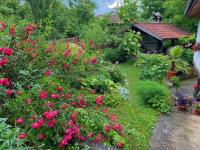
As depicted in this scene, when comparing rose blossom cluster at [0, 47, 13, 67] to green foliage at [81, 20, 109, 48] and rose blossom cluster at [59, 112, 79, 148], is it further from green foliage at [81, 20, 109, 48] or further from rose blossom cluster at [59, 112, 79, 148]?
green foliage at [81, 20, 109, 48]

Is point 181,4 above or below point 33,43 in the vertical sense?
above

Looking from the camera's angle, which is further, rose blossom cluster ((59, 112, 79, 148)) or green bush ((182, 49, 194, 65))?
green bush ((182, 49, 194, 65))

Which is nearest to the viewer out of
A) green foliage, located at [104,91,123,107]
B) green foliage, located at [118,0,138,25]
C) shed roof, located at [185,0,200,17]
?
shed roof, located at [185,0,200,17]

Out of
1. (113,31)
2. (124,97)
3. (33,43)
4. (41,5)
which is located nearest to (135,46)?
(113,31)

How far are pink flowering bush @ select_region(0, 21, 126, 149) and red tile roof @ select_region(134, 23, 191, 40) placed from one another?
11.6 metres

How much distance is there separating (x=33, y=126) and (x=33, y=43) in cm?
342

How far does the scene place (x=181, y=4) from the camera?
21641 mm

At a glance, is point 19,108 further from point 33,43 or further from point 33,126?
point 33,43

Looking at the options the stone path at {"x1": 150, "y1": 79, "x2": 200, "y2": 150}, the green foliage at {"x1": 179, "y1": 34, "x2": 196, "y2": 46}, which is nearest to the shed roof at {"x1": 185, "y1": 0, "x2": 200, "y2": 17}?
the stone path at {"x1": 150, "y1": 79, "x2": 200, "y2": 150}

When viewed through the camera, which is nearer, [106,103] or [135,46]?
[106,103]

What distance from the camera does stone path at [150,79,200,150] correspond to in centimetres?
736

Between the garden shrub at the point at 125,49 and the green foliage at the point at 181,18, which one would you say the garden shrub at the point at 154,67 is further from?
the green foliage at the point at 181,18

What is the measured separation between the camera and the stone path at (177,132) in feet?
24.1

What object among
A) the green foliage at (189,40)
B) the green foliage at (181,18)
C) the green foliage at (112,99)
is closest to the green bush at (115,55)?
the green foliage at (189,40)
